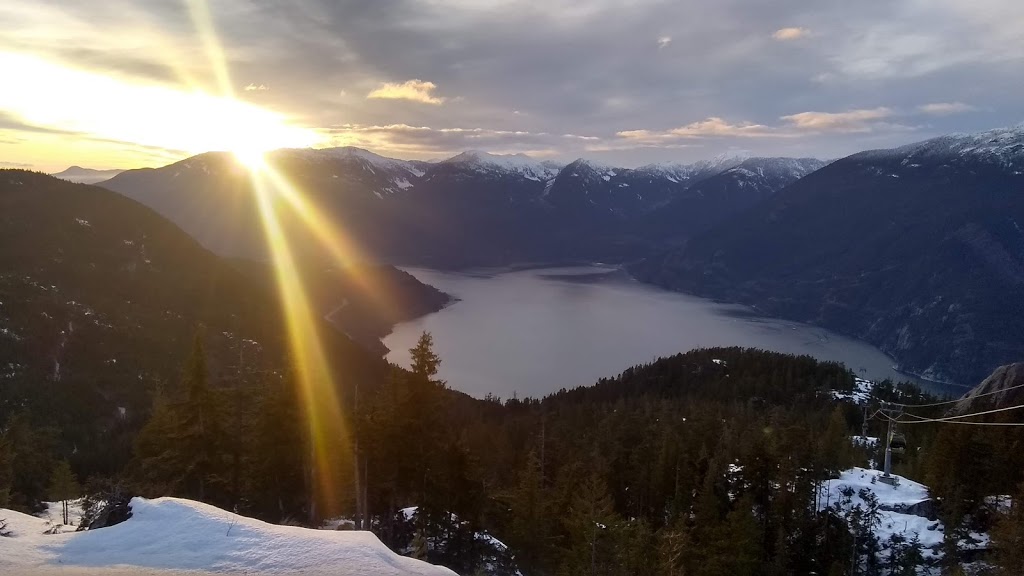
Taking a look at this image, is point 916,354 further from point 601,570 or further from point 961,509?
point 601,570

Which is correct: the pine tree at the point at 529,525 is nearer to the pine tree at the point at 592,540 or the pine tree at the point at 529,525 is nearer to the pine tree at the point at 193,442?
the pine tree at the point at 592,540

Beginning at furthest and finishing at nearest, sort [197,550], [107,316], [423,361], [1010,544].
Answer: [107,316] < [423,361] < [1010,544] < [197,550]

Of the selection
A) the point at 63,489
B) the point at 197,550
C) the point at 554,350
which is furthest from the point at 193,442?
the point at 554,350

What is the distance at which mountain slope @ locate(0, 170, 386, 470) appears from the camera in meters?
71.1

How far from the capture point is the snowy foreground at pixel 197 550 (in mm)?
7547

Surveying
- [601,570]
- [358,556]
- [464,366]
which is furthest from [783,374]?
[358,556]

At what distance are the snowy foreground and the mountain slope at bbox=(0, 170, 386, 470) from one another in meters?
42.1

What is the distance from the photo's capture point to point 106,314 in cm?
9525

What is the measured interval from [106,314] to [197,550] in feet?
352

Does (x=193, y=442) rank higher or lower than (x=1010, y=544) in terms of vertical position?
higher

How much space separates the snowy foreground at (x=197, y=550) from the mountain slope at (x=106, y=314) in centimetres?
4208

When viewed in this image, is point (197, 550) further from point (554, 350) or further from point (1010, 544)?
point (554, 350)

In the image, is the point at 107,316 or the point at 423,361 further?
the point at 107,316

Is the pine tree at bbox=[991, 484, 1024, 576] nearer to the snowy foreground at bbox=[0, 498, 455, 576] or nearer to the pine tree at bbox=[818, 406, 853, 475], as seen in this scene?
the pine tree at bbox=[818, 406, 853, 475]
